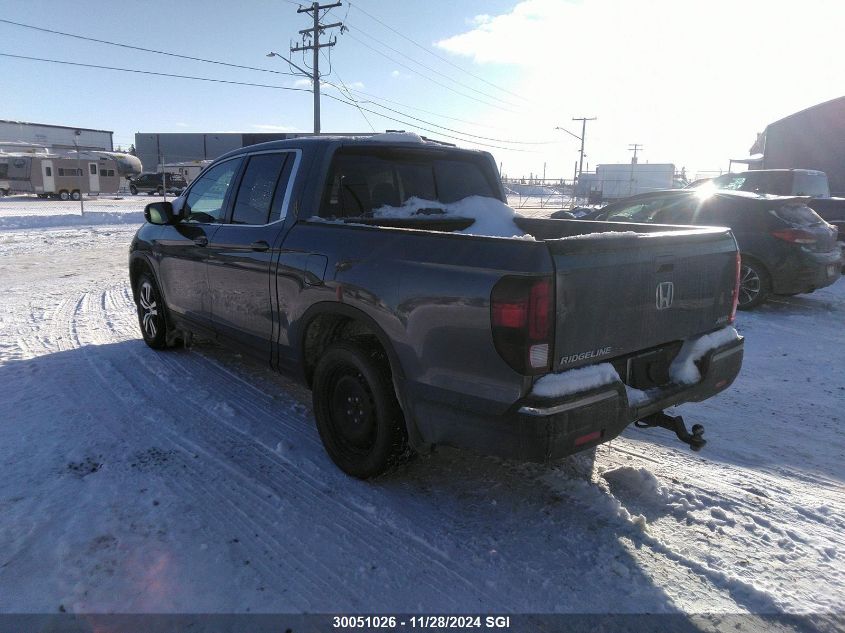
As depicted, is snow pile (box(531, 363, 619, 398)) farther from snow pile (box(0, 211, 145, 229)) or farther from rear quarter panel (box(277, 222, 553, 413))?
snow pile (box(0, 211, 145, 229))

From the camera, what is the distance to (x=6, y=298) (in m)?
7.79

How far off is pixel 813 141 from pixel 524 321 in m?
36.7

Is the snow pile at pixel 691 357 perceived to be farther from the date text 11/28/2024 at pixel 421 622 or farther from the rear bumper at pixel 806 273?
the rear bumper at pixel 806 273

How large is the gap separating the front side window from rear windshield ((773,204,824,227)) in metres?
6.87

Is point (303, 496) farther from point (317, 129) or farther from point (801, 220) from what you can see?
point (317, 129)

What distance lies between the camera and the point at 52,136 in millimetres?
61094


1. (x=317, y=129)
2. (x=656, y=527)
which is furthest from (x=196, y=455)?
(x=317, y=129)

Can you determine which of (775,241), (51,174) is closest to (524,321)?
(775,241)

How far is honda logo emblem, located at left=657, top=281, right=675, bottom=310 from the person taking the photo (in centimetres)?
278

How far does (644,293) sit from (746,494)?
1.40 metres

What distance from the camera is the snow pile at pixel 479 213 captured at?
407 centimetres

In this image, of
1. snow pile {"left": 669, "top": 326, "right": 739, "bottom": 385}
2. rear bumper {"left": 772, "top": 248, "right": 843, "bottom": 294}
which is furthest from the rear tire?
snow pile {"left": 669, "top": 326, "right": 739, "bottom": 385}

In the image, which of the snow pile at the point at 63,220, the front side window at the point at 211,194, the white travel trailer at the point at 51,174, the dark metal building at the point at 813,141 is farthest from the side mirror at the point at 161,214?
the white travel trailer at the point at 51,174

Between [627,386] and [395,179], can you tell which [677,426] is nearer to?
[627,386]
